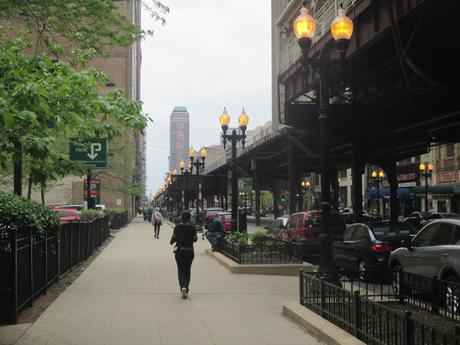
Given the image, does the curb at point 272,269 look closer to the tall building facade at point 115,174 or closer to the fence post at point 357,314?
the fence post at point 357,314

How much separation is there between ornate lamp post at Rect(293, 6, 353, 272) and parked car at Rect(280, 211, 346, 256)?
9335mm

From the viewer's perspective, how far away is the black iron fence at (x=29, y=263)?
9.42m

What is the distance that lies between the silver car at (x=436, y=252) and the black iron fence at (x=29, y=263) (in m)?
6.40

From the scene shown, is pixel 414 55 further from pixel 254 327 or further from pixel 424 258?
pixel 254 327

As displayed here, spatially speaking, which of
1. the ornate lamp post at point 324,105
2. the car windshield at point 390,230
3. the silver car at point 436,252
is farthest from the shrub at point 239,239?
the silver car at point 436,252

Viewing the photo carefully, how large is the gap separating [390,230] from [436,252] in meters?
4.89

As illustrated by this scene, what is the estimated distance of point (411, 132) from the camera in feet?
110

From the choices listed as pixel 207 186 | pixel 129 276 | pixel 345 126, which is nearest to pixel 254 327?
pixel 129 276

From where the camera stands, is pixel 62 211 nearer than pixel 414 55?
No

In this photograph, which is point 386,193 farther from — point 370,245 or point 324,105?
point 324,105

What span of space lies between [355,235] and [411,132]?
18.5 metres

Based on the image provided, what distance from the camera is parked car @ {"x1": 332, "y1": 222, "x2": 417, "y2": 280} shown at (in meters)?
15.1

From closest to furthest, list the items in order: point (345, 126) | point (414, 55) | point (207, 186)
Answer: point (414, 55), point (345, 126), point (207, 186)

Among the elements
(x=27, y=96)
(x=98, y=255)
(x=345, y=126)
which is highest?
(x=345, y=126)
